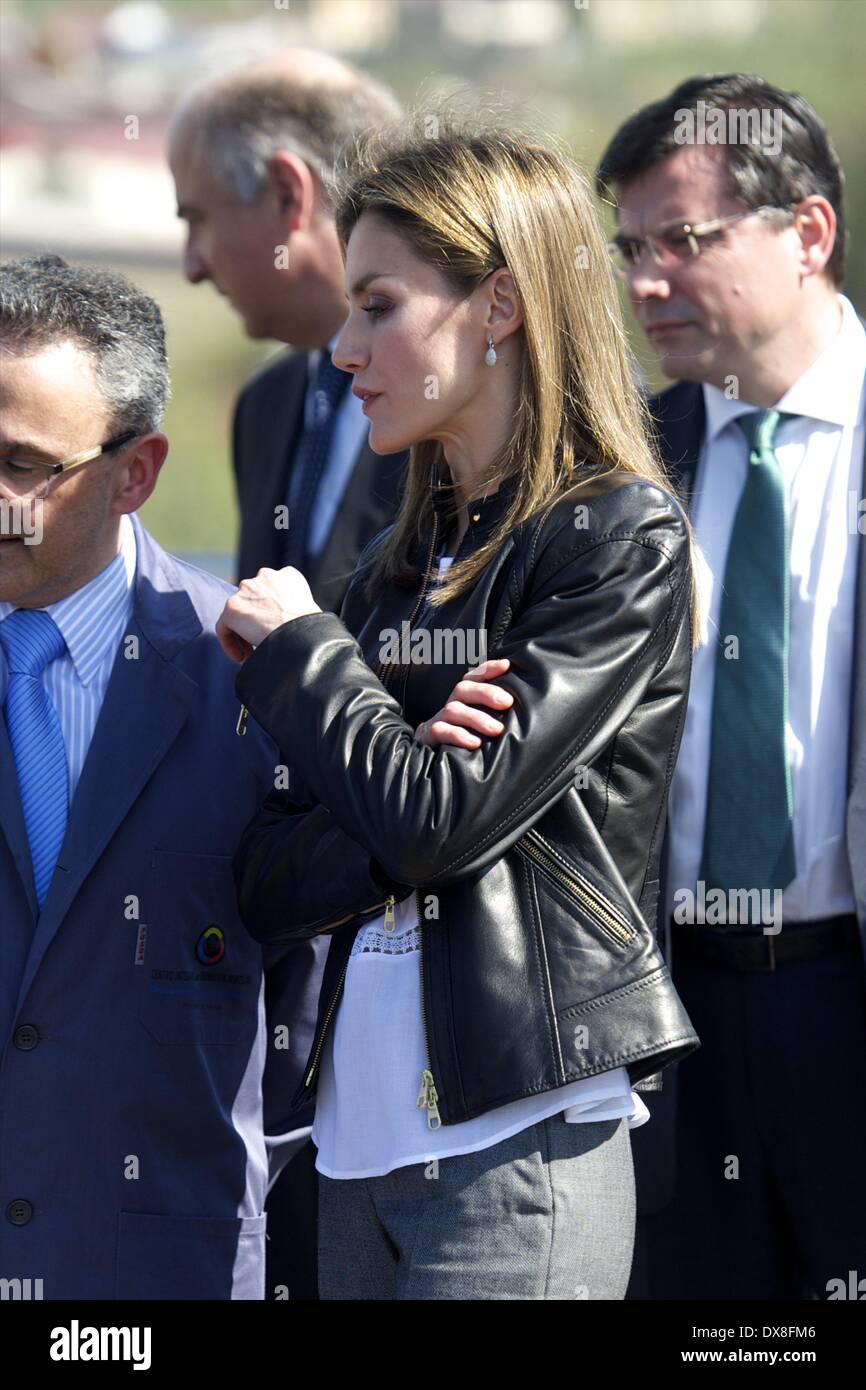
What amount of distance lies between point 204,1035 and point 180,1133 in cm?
14

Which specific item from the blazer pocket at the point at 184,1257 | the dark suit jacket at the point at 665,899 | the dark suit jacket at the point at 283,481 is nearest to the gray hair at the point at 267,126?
the dark suit jacket at the point at 283,481

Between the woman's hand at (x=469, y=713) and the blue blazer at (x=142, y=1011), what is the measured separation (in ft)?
1.85

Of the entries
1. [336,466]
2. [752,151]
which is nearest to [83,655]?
[336,466]

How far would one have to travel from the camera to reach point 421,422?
2.29 m

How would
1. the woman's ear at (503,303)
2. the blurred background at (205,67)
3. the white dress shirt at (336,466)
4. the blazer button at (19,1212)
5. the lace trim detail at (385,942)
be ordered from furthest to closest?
the blurred background at (205,67), the white dress shirt at (336,466), the blazer button at (19,1212), the woman's ear at (503,303), the lace trim detail at (385,942)

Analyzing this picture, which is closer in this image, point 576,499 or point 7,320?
point 576,499

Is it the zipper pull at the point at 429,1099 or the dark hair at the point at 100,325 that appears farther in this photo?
the dark hair at the point at 100,325

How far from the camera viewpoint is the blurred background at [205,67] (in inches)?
254

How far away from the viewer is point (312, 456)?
3.91 meters

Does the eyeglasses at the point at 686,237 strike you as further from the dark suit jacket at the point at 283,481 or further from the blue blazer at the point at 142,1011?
the blue blazer at the point at 142,1011

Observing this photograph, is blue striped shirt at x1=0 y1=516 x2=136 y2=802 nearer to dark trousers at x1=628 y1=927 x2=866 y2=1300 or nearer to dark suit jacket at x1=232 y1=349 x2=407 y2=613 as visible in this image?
dark suit jacket at x1=232 y1=349 x2=407 y2=613

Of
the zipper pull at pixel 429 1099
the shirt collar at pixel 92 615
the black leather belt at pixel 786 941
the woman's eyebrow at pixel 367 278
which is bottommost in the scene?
the zipper pull at pixel 429 1099

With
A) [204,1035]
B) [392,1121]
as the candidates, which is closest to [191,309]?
[204,1035]
